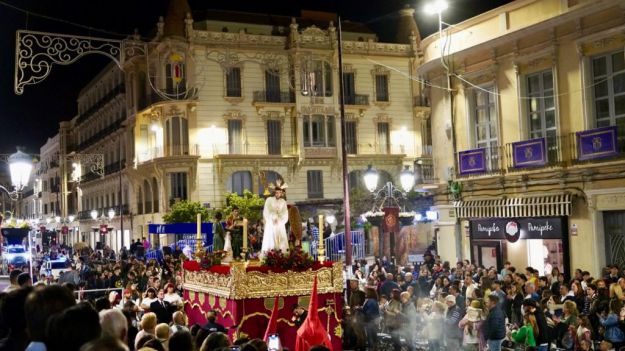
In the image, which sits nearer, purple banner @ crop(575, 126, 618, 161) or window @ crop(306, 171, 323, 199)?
purple banner @ crop(575, 126, 618, 161)

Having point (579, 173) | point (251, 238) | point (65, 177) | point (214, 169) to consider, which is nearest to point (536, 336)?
point (251, 238)

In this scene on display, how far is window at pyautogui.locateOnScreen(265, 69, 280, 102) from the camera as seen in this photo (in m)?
48.1

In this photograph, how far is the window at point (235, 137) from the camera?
47.1m

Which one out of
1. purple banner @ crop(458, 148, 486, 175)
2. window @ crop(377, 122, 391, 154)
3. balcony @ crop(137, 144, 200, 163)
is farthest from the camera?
window @ crop(377, 122, 391, 154)

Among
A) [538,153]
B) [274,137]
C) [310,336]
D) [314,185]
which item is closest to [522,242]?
[538,153]

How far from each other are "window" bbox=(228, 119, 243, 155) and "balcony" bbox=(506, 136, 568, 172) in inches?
1053

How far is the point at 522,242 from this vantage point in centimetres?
2317

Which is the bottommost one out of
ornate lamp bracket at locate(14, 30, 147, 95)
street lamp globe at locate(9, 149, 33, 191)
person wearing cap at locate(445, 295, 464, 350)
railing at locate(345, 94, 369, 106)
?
person wearing cap at locate(445, 295, 464, 350)

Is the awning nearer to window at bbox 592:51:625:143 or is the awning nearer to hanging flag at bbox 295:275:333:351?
window at bbox 592:51:625:143

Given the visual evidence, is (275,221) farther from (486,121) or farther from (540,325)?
(486,121)

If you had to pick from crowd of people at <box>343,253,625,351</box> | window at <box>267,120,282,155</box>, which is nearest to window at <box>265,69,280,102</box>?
window at <box>267,120,282,155</box>

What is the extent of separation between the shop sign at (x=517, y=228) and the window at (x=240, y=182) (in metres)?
24.6

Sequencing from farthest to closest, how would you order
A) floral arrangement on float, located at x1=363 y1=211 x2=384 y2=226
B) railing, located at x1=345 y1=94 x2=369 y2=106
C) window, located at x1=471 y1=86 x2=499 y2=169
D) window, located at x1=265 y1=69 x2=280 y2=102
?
railing, located at x1=345 y1=94 x2=369 y2=106 → window, located at x1=265 y1=69 x2=280 y2=102 → window, located at x1=471 y1=86 x2=499 y2=169 → floral arrangement on float, located at x1=363 y1=211 x2=384 y2=226

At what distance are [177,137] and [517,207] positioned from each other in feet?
93.7
